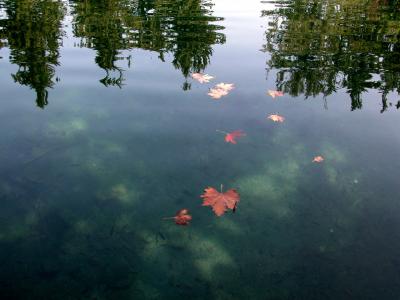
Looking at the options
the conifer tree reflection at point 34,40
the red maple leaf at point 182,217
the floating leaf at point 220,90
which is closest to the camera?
the red maple leaf at point 182,217

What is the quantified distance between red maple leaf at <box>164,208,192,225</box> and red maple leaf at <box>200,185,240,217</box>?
0.17m

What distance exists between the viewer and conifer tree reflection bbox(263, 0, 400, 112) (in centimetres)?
476

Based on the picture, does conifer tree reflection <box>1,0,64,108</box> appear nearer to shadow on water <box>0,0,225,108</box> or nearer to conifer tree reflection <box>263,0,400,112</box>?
shadow on water <box>0,0,225,108</box>

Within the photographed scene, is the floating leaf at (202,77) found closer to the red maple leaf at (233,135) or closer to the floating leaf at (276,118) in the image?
the floating leaf at (276,118)

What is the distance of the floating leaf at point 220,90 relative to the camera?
14.5 ft

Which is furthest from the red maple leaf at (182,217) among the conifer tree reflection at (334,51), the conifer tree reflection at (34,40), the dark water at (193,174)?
the conifer tree reflection at (334,51)

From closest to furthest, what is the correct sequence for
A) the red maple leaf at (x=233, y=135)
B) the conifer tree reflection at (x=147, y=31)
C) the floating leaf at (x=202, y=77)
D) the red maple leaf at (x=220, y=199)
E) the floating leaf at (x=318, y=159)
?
1. the red maple leaf at (x=220, y=199)
2. the floating leaf at (x=318, y=159)
3. the red maple leaf at (x=233, y=135)
4. the floating leaf at (x=202, y=77)
5. the conifer tree reflection at (x=147, y=31)

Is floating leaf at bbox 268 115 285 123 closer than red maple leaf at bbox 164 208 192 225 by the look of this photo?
No

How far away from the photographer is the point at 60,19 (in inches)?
345

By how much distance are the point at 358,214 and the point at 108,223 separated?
1.95 m

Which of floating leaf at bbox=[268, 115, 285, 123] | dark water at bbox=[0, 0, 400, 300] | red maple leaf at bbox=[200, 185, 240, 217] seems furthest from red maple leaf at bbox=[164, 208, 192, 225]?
floating leaf at bbox=[268, 115, 285, 123]

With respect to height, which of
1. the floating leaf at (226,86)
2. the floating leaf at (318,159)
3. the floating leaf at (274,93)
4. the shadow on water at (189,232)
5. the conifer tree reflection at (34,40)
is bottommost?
the shadow on water at (189,232)

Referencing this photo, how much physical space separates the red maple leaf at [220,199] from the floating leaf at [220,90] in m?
2.02

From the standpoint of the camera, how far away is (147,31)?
7.55 m
